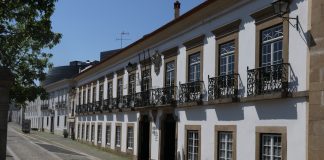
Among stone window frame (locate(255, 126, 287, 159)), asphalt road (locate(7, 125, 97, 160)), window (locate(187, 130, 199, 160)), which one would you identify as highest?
stone window frame (locate(255, 126, 287, 159))

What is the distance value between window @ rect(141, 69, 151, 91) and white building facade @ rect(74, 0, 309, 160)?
0.05 metres

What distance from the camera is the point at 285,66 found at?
1320cm

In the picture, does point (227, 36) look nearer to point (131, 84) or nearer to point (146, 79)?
point (146, 79)

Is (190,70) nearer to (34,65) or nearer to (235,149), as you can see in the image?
(235,149)

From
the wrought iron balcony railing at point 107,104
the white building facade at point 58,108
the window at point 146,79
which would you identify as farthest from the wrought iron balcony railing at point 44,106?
the window at point 146,79

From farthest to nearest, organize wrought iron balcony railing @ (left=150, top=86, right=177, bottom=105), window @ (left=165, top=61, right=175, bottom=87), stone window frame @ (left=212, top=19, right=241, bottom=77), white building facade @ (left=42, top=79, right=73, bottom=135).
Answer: white building facade @ (left=42, top=79, right=73, bottom=135), window @ (left=165, top=61, right=175, bottom=87), wrought iron balcony railing @ (left=150, top=86, right=177, bottom=105), stone window frame @ (left=212, top=19, right=241, bottom=77)

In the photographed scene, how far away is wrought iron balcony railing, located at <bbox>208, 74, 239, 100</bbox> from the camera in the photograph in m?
15.7

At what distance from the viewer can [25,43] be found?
71.2 ft

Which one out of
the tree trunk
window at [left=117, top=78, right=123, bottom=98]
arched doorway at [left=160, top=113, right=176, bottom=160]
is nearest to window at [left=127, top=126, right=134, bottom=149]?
window at [left=117, top=78, right=123, bottom=98]

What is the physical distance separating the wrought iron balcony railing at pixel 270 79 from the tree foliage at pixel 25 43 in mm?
5952

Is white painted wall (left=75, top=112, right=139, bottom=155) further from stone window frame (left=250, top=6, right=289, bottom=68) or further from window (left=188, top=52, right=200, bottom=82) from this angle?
stone window frame (left=250, top=6, right=289, bottom=68)

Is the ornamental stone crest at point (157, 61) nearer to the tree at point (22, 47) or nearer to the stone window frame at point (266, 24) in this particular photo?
the tree at point (22, 47)

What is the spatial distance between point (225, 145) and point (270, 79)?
3663 mm

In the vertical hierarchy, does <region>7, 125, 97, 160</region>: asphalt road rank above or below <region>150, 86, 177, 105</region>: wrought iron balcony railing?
below
